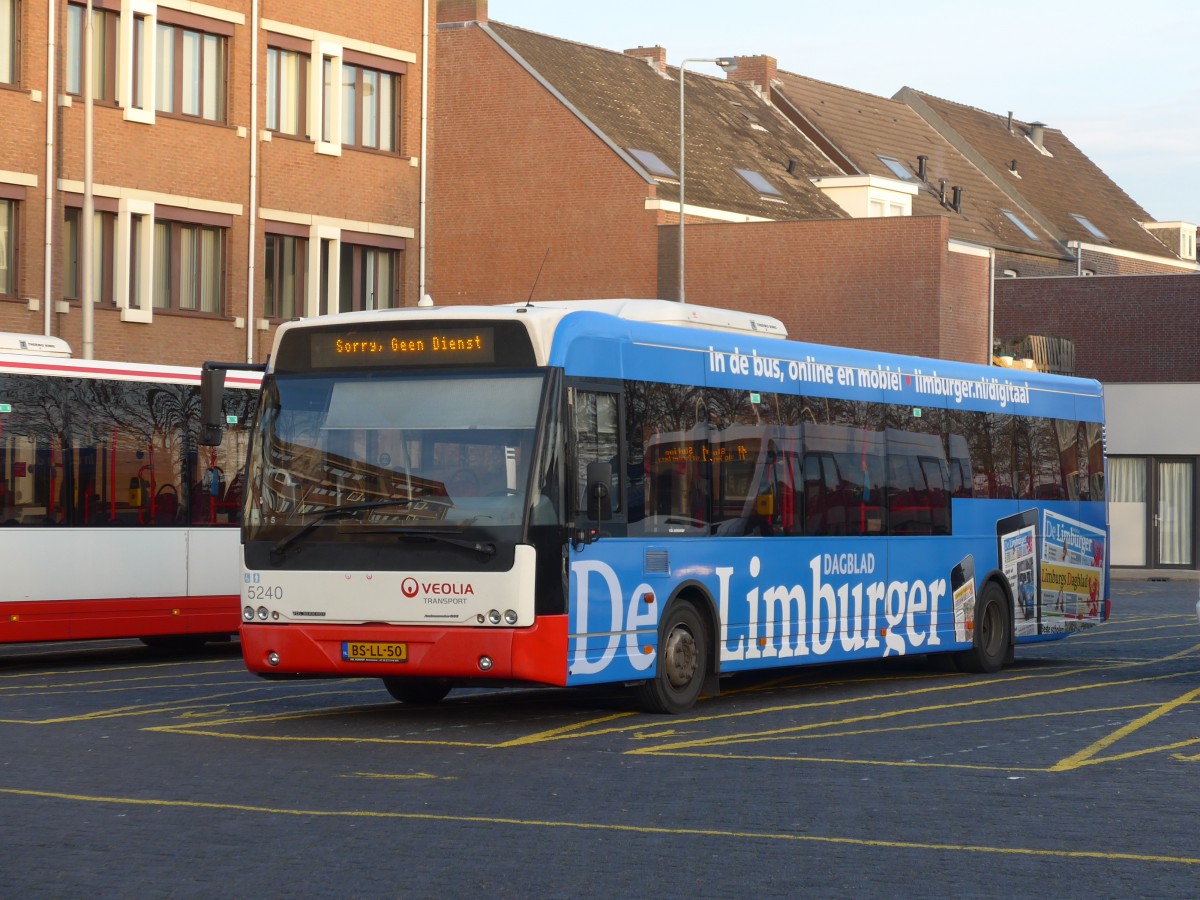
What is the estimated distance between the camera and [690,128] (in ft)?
189

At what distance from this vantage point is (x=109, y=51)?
3503 cm

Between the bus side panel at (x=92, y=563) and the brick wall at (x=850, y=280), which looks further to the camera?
the brick wall at (x=850, y=280)

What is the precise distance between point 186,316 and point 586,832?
92.1 ft

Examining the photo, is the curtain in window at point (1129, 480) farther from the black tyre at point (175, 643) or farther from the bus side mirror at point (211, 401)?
the bus side mirror at point (211, 401)

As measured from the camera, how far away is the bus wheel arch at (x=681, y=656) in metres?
15.3

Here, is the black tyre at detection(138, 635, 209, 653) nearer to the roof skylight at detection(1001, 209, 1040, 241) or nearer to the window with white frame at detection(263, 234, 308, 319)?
the window with white frame at detection(263, 234, 308, 319)

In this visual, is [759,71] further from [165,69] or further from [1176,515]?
[165,69]

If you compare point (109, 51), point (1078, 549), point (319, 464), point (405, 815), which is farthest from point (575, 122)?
point (405, 815)

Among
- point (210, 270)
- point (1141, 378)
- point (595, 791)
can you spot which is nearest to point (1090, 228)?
point (1141, 378)

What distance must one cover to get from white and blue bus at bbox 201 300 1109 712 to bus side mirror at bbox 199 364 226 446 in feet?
0.11

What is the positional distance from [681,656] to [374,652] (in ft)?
8.27

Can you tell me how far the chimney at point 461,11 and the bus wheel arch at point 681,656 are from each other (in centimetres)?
4026

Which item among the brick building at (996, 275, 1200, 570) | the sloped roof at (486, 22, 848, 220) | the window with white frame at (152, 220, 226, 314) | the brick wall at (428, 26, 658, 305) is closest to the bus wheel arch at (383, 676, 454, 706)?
the window with white frame at (152, 220, 226, 314)

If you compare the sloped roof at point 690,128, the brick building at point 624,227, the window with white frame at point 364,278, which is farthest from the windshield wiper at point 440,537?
the sloped roof at point 690,128
